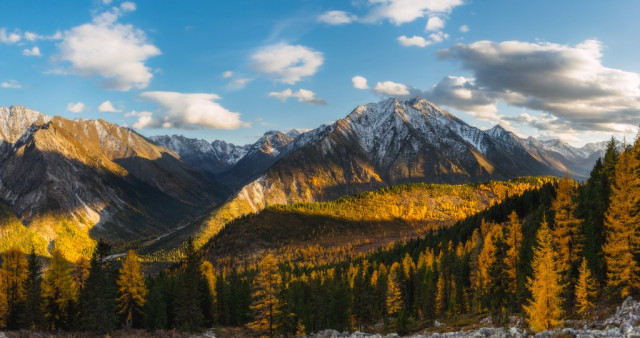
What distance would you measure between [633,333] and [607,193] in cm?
4289

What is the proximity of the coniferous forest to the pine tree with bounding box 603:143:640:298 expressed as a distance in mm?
128

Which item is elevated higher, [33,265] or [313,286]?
[33,265]

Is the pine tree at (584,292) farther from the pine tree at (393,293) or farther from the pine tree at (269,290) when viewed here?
the pine tree at (393,293)

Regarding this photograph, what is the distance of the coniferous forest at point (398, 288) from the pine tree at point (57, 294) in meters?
0.16

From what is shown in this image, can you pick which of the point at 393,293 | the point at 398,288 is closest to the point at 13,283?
the point at 393,293

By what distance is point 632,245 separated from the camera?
4381 centimetres

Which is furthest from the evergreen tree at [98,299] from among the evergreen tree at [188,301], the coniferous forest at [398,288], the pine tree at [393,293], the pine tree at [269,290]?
the pine tree at [393,293]

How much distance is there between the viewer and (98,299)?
5141cm

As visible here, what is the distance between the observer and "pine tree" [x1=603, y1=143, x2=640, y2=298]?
41.7 m

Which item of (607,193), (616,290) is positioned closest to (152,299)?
(616,290)

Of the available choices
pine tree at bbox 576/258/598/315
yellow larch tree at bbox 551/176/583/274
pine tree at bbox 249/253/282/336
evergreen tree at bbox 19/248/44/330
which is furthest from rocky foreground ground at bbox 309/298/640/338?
evergreen tree at bbox 19/248/44/330

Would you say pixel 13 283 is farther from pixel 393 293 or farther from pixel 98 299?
pixel 393 293

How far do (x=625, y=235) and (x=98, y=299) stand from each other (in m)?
63.9

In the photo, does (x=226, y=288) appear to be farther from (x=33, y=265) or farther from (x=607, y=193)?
(x=607, y=193)
